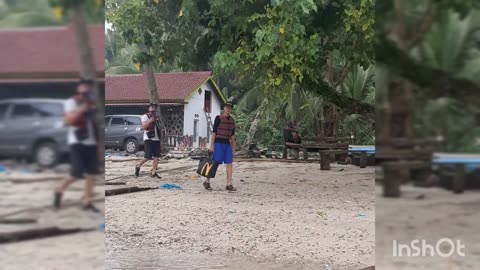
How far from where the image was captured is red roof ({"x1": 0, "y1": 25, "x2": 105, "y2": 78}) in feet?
4.69

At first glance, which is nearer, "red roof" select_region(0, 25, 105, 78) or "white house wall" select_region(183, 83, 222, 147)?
"red roof" select_region(0, 25, 105, 78)

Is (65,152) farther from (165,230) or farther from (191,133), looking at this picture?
(191,133)

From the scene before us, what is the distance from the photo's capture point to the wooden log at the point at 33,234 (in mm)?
1527

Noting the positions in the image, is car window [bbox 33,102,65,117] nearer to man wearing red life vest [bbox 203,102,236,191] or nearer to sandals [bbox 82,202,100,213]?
sandals [bbox 82,202,100,213]

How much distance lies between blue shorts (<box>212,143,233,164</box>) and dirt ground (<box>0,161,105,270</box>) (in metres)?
6.73

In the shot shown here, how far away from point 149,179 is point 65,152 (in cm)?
868

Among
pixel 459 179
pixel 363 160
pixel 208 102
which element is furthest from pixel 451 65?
pixel 208 102

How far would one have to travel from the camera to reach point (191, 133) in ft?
52.8

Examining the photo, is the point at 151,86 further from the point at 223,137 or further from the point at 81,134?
the point at 81,134

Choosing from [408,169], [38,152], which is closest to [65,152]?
[38,152]

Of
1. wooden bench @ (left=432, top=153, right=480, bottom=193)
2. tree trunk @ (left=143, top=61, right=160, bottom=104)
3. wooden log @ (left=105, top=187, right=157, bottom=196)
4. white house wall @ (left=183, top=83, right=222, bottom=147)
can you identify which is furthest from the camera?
white house wall @ (left=183, top=83, right=222, bottom=147)

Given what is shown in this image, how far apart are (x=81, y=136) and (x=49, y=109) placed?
0.42ft

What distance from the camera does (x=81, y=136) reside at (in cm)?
148

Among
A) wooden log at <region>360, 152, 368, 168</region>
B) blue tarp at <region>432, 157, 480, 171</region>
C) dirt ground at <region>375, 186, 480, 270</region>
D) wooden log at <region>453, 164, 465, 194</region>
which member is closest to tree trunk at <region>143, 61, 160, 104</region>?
wooden log at <region>360, 152, 368, 168</region>
